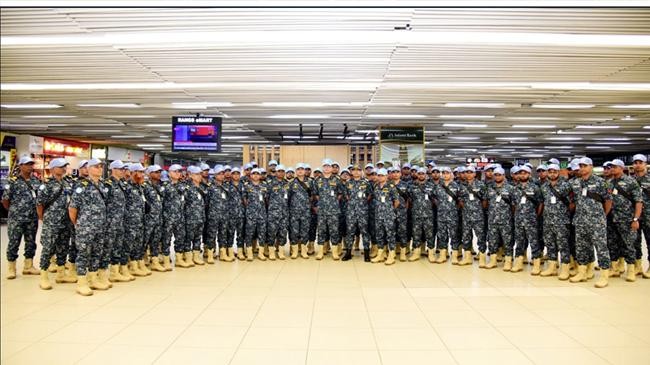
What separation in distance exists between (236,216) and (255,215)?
349 mm

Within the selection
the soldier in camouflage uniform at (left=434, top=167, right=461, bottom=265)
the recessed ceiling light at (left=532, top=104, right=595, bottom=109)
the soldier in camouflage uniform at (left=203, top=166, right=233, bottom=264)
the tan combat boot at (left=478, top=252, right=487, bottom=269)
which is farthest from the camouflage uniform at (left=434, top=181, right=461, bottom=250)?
the soldier in camouflage uniform at (left=203, top=166, right=233, bottom=264)

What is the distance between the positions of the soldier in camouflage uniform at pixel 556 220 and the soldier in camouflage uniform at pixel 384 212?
2.42m

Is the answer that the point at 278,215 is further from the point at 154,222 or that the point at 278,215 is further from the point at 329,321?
the point at 329,321

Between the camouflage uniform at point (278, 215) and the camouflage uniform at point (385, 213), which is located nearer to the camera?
the camouflage uniform at point (385, 213)

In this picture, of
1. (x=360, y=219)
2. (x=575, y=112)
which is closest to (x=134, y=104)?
(x=360, y=219)

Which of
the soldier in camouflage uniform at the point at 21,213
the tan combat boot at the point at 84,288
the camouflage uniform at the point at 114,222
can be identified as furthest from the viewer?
the soldier in camouflage uniform at the point at 21,213

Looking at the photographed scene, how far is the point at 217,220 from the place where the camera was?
22.8 ft

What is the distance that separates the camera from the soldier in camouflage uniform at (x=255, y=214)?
7113 mm

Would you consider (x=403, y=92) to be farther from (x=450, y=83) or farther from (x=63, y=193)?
(x=63, y=193)

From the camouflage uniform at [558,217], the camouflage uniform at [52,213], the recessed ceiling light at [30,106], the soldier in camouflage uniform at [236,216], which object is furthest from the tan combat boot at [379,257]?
the recessed ceiling light at [30,106]

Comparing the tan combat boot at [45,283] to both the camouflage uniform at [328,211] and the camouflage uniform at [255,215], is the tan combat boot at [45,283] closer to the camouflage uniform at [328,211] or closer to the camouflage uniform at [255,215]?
the camouflage uniform at [255,215]

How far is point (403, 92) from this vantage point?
733 cm

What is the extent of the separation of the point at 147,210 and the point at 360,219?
144 inches

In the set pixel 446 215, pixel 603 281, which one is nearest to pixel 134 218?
pixel 446 215
